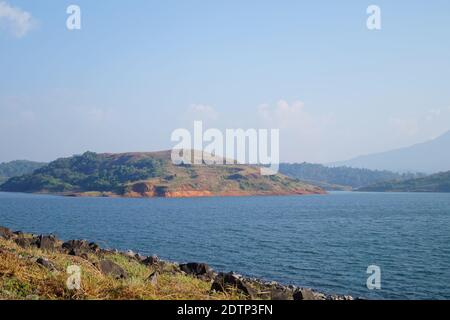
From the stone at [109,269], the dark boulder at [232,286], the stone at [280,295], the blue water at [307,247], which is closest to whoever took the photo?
the stone at [280,295]

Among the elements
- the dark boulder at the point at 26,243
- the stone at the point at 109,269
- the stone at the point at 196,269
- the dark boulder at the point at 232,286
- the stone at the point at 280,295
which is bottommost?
the stone at the point at 196,269

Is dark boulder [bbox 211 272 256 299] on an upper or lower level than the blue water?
upper

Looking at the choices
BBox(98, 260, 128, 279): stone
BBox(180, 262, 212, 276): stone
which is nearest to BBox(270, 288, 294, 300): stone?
BBox(98, 260, 128, 279): stone

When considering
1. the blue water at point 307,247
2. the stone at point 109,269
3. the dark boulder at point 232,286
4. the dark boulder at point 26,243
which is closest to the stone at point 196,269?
the dark boulder at point 26,243

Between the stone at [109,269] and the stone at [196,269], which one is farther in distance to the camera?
the stone at [196,269]

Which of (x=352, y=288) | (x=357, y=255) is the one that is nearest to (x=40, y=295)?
(x=352, y=288)

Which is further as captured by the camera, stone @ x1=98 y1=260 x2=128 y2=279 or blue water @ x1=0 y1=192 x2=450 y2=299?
blue water @ x1=0 y1=192 x2=450 y2=299

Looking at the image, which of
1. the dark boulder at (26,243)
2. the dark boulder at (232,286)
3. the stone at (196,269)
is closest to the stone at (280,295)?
the dark boulder at (232,286)

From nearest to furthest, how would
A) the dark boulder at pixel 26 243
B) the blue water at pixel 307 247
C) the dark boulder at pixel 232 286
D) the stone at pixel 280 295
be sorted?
the stone at pixel 280 295 → the dark boulder at pixel 232 286 → the dark boulder at pixel 26 243 → the blue water at pixel 307 247

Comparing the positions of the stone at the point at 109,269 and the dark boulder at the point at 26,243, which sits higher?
the stone at the point at 109,269

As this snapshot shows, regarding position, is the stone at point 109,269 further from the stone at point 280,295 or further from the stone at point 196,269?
the stone at point 196,269

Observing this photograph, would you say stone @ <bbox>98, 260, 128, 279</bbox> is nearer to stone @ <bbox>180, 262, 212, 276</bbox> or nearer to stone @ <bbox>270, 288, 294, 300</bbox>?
stone @ <bbox>270, 288, 294, 300</bbox>

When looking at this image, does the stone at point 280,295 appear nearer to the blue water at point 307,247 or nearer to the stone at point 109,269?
the stone at point 109,269
